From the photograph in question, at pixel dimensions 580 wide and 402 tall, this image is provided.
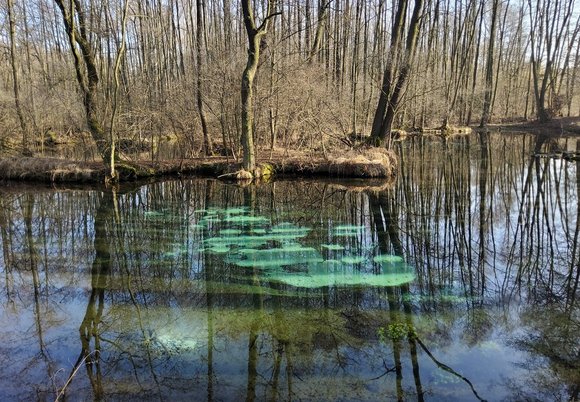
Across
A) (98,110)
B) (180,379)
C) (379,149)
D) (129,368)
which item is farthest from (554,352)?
(98,110)

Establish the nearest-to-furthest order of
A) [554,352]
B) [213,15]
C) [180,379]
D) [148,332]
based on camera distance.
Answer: [180,379] → [554,352] → [148,332] → [213,15]

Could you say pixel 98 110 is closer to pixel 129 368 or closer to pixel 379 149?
pixel 379 149

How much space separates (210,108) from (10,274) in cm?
1083

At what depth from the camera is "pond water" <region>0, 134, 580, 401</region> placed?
3.91 meters

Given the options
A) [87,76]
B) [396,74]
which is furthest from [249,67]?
[87,76]

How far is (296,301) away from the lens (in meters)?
5.57

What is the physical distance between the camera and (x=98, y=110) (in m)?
16.4

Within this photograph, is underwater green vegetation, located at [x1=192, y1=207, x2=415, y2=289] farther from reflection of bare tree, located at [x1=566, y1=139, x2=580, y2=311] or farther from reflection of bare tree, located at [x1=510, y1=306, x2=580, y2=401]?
reflection of bare tree, located at [x1=566, y1=139, x2=580, y2=311]

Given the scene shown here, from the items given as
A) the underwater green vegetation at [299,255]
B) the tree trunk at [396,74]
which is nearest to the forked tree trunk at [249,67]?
the tree trunk at [396,74]

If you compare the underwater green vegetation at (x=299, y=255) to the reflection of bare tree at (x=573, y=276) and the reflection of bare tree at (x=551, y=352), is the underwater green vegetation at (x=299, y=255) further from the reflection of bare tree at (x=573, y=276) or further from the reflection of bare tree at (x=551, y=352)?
the reflection of bare tree at (x=573, y=276)

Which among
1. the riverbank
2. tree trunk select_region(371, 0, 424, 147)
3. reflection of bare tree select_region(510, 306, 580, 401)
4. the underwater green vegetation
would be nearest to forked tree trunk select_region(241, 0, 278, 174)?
the riverbank

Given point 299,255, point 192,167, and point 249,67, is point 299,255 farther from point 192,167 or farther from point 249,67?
point 192,167

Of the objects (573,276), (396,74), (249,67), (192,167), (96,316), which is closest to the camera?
(96,316)

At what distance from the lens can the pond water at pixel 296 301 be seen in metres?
3.91
